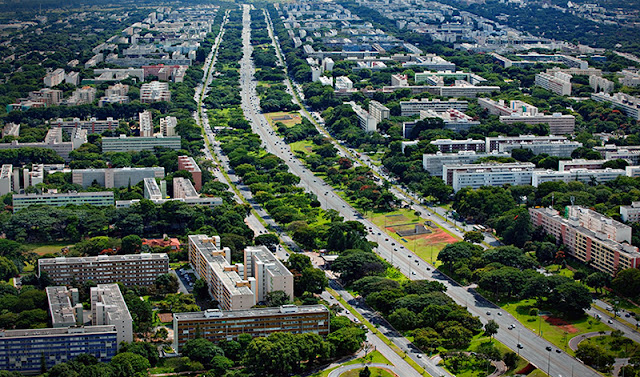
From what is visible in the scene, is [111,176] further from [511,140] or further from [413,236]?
[511,140]

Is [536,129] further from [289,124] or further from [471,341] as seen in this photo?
[471,341]

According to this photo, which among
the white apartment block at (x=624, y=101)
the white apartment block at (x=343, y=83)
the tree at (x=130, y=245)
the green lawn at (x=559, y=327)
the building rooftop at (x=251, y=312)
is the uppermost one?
the white apartment block at (x=624, y=101)

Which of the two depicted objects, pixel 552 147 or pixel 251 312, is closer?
pixel 251 312

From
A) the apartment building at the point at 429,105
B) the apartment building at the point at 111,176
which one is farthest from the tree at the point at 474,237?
the apartment building at the point at 429,105

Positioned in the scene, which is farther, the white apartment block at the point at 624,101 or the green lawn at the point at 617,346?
the white apartment block at the point at 624,101

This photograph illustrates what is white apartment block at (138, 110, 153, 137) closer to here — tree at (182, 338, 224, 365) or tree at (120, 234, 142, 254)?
tree at (120, 234, 142, 254)

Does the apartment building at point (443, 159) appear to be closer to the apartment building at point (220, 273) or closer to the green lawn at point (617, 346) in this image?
the apartment building at point (220, 273)


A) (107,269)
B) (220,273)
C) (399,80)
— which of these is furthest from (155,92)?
(220,273)

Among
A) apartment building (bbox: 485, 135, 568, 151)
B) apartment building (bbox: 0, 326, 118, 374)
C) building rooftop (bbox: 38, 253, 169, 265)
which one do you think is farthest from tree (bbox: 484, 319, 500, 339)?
apartment building (bbox: 485, 135, 568, 151)
